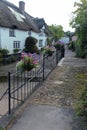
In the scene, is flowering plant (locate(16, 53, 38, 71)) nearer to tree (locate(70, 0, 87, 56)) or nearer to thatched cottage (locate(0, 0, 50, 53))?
tree (locate(70, 0, 87, 56))

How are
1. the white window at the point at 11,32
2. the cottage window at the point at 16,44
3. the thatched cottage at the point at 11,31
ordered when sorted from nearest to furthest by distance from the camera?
the thatched cottage at the point at 11,31 < the white window at the point at 11,32 < the cottage window at the point at 16,44

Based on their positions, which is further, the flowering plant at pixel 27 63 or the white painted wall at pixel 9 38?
the white painted wall at pixel 9 38

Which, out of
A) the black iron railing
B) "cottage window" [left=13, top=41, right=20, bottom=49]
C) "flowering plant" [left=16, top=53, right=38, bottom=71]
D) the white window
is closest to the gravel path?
the black iron railing

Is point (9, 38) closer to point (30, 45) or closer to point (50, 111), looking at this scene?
point (30, 45)

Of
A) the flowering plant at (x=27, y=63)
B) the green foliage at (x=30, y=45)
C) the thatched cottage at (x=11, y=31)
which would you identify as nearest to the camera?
the flowering plant at (x=27, y=63)

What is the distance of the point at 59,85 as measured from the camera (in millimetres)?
9102

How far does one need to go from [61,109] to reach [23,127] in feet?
5.16

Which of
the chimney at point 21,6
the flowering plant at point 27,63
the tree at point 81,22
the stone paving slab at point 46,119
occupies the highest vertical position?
the chimney at point 21,6

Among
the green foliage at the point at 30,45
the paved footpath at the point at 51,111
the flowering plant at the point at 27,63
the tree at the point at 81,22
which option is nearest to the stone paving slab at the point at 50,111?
the paved footpath at the point at 51,111

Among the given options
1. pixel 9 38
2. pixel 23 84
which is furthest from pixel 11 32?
pixel 23 84

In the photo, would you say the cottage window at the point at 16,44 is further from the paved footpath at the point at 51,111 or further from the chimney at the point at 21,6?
the paved footpath at the point at 51,111

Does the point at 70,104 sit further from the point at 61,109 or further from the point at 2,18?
the point at 2,18

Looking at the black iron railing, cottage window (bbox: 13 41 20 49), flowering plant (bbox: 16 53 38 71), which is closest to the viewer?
→ the black iron railing

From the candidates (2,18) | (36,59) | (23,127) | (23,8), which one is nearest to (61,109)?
(23,127)
